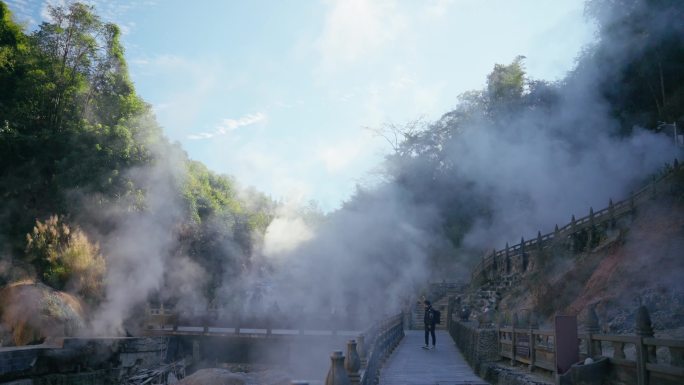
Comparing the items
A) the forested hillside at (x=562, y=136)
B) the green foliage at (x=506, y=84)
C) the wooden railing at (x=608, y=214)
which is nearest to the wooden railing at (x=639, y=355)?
the wooden railing at (x=608, y=214)

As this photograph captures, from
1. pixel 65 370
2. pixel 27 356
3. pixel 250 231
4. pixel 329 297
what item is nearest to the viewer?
pixel 27 356

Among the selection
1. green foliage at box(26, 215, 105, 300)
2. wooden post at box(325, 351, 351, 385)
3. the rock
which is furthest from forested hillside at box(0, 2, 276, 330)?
wooden post at box(325, 351, 351, 385)

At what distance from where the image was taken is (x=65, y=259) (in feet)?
78.8

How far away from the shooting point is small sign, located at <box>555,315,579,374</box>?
8.42 m

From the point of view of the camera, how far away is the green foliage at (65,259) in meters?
23.5

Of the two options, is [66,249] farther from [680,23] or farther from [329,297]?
[680,23]

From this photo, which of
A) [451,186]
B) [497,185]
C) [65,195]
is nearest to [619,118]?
[497,185]

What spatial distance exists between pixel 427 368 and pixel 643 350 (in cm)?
820

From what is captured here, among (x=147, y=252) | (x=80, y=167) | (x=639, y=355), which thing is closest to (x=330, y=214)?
(x=147, y=252)

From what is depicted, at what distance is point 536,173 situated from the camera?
41.0m

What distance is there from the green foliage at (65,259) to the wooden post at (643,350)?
76.4 feet

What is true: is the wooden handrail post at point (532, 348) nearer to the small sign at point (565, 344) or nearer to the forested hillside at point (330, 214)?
the small sign at point (565, 344)

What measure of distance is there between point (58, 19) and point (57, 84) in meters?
3.92

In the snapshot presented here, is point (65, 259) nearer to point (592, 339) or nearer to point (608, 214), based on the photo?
point (592, 339)
